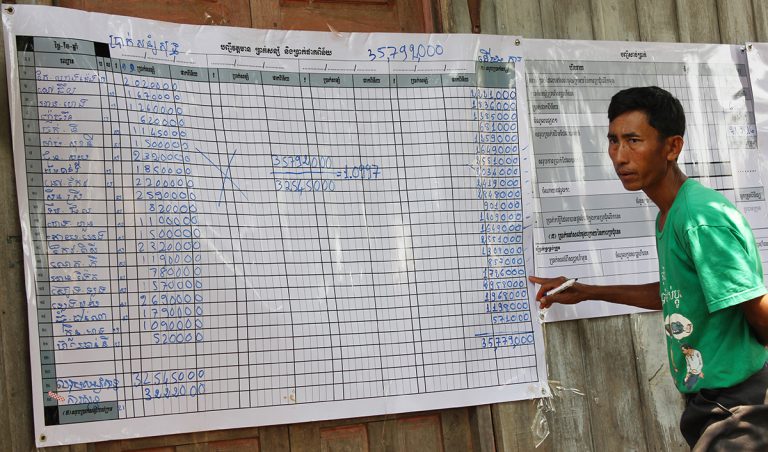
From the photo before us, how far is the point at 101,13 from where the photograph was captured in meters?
2.58

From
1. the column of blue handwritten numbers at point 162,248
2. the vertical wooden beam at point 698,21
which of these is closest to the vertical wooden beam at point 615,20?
the vertical wooden beam at point 698,21

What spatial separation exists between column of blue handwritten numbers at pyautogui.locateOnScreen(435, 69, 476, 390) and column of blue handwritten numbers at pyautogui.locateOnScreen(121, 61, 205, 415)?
31.9 inches

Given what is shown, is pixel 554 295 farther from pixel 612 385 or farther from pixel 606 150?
pixel 606 150

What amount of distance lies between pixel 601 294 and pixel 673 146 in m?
0.57

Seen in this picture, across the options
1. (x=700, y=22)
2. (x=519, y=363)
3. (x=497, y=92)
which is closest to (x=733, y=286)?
(x=519, y=363)

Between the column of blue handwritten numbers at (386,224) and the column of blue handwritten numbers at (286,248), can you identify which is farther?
the column of blue handwritten numbers at (386,224)

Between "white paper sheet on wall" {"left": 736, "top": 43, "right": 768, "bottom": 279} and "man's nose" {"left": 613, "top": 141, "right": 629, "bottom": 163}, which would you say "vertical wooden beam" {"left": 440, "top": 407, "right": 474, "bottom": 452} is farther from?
"white paper sheet on wall" {"left": 736, "top": 43, "right": 768, "bottom": 279}

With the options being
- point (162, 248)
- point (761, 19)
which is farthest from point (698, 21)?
point (162, 248)

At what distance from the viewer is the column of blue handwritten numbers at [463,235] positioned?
2.88m

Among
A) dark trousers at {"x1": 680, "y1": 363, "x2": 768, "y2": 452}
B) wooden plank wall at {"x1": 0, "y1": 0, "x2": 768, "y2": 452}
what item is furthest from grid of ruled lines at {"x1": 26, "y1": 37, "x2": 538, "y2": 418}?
dark trousers at {"x1": 680, "y1": 363, "x2": 768, "y2": 452}

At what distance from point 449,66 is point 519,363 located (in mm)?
1023

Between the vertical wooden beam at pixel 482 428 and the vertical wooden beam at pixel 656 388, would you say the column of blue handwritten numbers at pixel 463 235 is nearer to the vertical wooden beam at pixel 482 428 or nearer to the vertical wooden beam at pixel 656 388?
the vertical wooden beam at pixel 482 428

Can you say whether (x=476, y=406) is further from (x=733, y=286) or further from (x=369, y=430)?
(x=733, y=286)

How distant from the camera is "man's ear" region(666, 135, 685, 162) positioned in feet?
9.03
